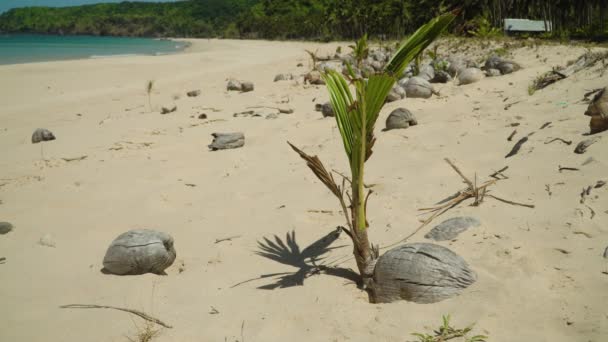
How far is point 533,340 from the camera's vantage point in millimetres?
1624

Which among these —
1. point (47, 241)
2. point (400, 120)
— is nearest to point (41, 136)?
point (47, 241)

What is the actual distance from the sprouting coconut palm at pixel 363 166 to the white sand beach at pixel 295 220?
7cm

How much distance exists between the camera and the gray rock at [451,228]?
2.51 meters

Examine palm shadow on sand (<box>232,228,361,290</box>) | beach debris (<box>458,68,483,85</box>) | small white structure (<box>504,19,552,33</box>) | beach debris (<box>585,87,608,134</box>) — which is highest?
small white structure (<box>504,19,552,33</box>)

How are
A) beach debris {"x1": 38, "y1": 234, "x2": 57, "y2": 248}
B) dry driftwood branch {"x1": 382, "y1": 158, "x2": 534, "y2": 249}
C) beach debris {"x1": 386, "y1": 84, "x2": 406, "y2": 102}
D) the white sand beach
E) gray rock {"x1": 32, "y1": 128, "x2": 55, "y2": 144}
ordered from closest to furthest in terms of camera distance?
the white sand beach < dry driftwood branch {"x1": 382, "y1": 158, "x2": 534, "y2": 249} < beach debris {"x1": 38, "y1": 234, "x2": 57, "y2": 248} < gray rock {"x1": 32, "y1": 128, "x2": 55, "y2": 144} < beach debris {"x1": 386, "y1": 84, "x2": 406, "y2": 102}

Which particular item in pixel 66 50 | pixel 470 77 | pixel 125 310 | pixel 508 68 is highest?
pixel 66 50

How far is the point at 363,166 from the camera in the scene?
2008mm

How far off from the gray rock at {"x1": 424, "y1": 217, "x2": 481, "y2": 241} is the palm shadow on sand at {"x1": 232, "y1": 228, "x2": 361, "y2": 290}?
565 mm

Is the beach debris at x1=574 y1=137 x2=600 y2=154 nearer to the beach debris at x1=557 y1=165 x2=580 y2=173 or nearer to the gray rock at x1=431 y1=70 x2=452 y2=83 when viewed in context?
the beach debris at x1=557 y1=165 x2=580 y2=173

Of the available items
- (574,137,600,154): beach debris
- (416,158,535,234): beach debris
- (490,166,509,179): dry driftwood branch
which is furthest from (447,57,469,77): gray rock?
(416,158,535,234): beach debris

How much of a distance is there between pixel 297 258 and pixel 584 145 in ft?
7.44

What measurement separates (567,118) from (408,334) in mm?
3115

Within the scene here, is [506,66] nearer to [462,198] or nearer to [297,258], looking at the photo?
[462,198]

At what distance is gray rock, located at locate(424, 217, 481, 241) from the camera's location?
8.22 feet
